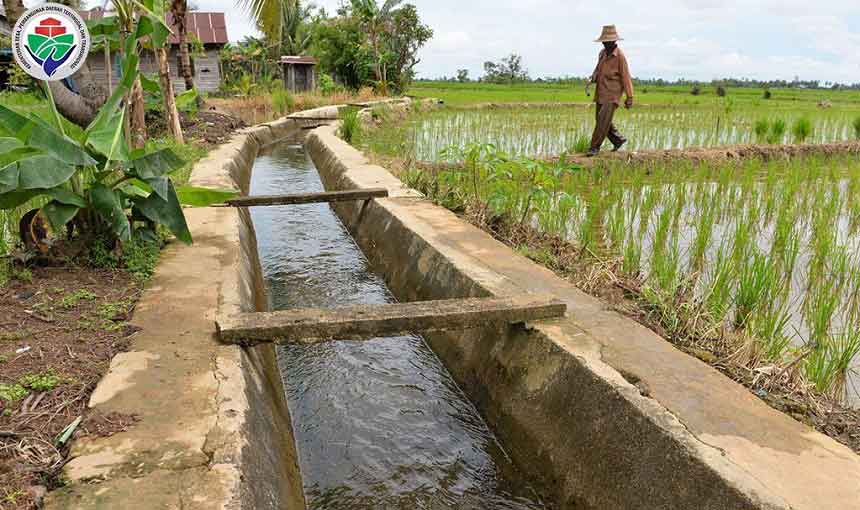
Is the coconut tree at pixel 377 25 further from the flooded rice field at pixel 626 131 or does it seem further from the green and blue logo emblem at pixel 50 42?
the green and blue logo emblem at pixel 50 42

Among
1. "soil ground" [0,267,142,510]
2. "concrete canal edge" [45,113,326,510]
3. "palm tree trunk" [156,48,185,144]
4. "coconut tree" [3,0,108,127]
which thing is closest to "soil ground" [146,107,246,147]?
"palm tree trunk" [156,48,185,144]

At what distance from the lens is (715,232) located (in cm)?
493

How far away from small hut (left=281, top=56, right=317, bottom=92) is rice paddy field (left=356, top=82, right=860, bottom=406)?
1693 centimetres

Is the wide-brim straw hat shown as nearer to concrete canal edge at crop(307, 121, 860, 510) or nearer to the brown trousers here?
the brown trousers

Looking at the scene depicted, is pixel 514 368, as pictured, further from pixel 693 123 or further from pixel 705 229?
pixel 693 123

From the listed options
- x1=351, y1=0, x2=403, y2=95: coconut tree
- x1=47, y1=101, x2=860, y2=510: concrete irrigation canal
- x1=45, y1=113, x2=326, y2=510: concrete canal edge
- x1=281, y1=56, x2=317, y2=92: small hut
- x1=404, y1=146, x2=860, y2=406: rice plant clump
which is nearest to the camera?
x1=45, y1=113, x2=326, y2=510: concrete canal edge

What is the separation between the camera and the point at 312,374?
10.4 ft

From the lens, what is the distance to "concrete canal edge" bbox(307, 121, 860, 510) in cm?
170

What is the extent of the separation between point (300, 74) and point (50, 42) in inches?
957

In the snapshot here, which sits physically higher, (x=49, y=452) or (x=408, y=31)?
(x=408, y=31)

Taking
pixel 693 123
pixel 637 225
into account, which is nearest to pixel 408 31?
pixel 693 123

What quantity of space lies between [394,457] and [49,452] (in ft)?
3.80

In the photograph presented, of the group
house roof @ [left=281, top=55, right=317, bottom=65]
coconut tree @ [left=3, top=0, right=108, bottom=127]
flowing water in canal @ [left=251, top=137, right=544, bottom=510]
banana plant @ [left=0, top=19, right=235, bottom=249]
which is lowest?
flowing water in canal @ [left=251, top=137, right=544, bottom=510]

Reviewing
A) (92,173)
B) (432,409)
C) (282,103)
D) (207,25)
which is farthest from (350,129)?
(207,25)
